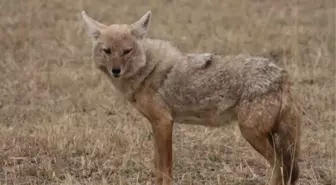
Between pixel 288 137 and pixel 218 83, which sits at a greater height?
pixel 218 83

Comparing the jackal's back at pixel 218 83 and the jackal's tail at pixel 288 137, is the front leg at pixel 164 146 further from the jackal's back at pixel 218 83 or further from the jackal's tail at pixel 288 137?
the jackal's tail at pixel 288 137

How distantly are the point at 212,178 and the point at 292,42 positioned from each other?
4.81 metres

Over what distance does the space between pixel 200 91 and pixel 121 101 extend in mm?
2437

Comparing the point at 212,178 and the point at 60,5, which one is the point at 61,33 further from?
the point at 212,178

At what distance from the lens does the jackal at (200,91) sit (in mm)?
4938

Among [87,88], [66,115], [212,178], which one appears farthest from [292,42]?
[212,178]

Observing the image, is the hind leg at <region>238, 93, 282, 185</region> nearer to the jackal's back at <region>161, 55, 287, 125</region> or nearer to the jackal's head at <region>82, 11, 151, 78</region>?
the jackal's back at <region>161, 55, 287, 125</region>

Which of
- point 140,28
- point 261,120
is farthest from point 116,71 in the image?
point 261,120

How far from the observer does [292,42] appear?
9.88 metres

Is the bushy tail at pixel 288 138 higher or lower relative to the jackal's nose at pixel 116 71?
lower

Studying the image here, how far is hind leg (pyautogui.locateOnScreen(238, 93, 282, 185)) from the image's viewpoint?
488 centimetres

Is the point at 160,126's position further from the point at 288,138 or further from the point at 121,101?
the point at 121,101

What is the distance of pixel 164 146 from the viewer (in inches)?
202

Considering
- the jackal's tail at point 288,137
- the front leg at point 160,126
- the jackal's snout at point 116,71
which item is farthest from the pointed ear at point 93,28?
the jackal's tail at point 288,137
